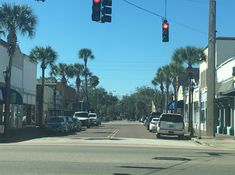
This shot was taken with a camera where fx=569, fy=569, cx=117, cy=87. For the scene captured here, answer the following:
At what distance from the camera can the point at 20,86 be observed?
5788cm

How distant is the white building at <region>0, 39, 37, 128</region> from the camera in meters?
49.8

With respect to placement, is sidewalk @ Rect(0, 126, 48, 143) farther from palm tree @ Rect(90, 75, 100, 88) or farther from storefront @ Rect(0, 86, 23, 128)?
palm tree @ Rect(90, 75, 100, 88)

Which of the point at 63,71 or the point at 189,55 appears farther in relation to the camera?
the point at 63,71

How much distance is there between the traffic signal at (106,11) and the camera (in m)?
23.5

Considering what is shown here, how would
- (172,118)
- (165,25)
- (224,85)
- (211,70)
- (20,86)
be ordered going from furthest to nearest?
(20,86), (224,85), (211,70), (172,118), (165,25)

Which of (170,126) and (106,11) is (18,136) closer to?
(170,126)

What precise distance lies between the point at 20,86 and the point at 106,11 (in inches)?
1407

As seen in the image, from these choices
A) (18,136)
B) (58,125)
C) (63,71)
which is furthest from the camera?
(63,71)

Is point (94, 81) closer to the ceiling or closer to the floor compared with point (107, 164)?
closer to the ceiling

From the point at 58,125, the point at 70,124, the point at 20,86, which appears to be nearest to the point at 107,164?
the point at 58,125

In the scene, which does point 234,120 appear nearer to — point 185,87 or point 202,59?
point 202,59

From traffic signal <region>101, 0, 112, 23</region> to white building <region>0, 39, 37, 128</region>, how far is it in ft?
80.7

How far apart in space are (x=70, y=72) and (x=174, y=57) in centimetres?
5101

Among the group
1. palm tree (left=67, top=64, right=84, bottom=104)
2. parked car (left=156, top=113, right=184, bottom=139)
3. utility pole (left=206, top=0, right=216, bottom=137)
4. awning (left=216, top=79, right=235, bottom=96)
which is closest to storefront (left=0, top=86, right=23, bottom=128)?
parked car (left=156, top=113, right=184, bottom=139)
